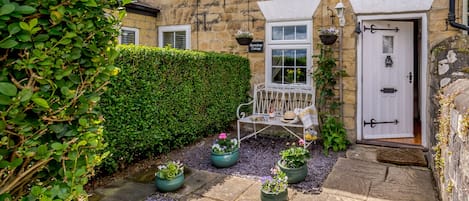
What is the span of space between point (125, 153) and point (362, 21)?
4.12 meters

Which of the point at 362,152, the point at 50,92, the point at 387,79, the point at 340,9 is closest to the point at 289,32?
the point at 340,9

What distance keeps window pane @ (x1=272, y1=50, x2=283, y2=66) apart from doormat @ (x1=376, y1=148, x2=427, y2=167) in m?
2.27

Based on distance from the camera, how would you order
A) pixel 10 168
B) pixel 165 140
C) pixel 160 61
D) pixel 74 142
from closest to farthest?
pixel 10 168
pixel 74 142
pixel 160 61
pixel 165 140

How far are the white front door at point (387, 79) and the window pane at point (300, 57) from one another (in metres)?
0.98

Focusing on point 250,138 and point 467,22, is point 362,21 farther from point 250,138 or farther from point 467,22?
point 250,138

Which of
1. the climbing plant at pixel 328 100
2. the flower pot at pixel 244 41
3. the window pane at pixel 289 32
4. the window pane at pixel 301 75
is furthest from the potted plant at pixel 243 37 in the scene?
the climbing plant at pixel 328 100

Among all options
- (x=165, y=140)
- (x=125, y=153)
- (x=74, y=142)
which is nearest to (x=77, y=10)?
(x=74, y=142)

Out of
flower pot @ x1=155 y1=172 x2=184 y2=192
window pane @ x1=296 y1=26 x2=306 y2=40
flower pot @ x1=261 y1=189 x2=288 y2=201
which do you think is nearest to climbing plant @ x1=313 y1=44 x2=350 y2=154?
window pane @ x1=296 y1=26 x2=306 y2=40

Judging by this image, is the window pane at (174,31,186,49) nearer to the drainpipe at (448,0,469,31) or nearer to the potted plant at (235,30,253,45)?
the potted plant at (235,30,253,45)

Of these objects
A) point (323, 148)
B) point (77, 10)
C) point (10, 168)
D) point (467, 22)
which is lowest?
point (323, 148)

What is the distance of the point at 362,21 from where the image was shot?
5.10m

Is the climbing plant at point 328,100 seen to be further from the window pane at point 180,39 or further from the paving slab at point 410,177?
the window pane at point 180,39

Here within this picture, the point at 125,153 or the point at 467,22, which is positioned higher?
the point at 467,22

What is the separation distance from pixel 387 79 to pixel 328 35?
1.33m
